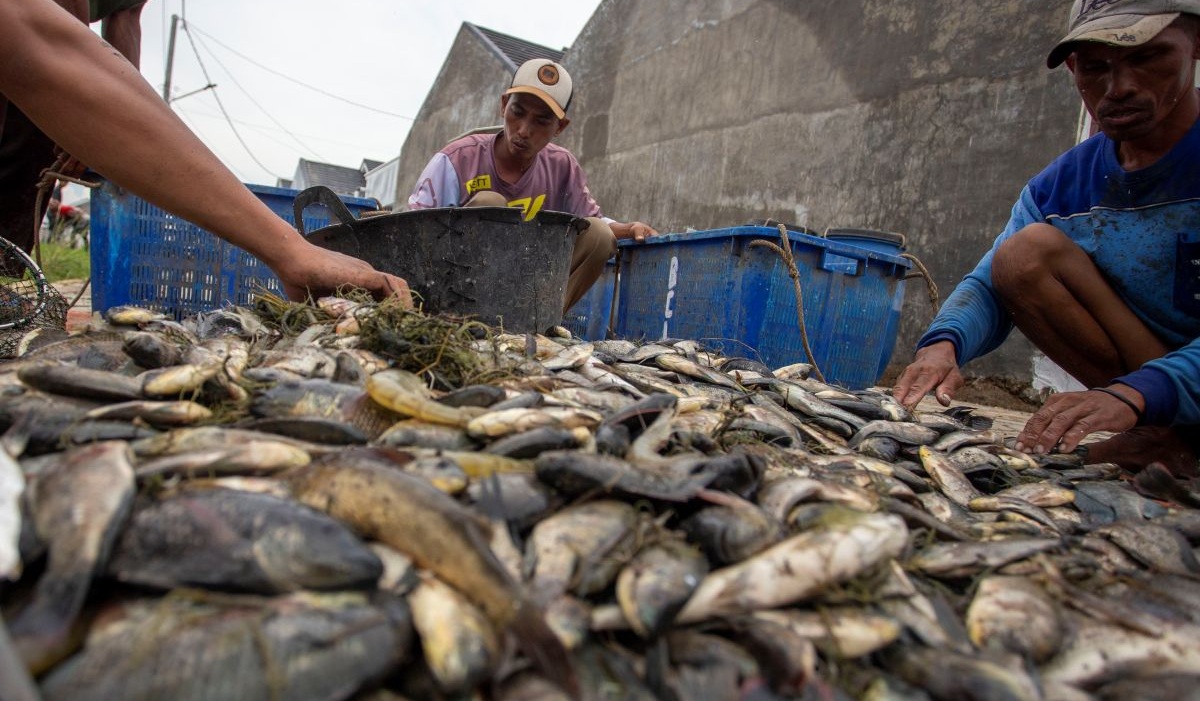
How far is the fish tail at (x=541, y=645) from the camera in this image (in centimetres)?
113

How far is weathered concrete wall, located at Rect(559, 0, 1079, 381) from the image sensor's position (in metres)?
7.48

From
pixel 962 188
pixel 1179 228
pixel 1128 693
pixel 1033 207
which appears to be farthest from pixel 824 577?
pixel 962 188

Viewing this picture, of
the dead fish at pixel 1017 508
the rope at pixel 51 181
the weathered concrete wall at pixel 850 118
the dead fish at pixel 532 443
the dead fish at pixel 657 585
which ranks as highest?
the weathered concrete wall at pixel 850 118

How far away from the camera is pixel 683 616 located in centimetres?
130

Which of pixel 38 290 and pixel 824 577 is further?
pixel 38 290

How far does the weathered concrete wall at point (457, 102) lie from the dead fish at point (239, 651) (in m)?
20.4

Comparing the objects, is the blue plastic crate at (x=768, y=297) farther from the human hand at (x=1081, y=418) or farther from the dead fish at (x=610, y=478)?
the dead fish at (x=610, y=478)

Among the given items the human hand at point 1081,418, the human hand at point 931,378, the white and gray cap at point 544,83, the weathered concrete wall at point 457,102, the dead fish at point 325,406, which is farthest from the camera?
the weathered concrete wall at point 457,102

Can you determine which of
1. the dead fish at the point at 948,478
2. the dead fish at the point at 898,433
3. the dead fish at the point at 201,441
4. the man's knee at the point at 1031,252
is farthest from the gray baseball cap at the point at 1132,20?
the dead fish at the point at 201,441

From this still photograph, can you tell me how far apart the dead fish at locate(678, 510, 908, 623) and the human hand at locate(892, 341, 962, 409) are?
190 cm

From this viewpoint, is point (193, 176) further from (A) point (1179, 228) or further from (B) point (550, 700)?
(A) point (1179, 228)

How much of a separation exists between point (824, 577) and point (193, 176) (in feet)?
7.70

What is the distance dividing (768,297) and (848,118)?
5917mm

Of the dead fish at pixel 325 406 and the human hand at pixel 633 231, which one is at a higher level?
the human hand at pixel 633 231
